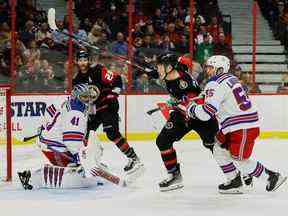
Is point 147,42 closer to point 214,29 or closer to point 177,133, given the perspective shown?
point 214,29

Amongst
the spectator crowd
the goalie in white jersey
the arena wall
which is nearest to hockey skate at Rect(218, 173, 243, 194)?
the goalie in white jersey

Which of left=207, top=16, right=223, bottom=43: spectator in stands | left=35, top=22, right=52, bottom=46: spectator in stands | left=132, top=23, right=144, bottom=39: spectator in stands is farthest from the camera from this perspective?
left=207, top=16, right=223, bottom=43: spectator in stands

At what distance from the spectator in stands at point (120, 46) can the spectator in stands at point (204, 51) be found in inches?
37.6

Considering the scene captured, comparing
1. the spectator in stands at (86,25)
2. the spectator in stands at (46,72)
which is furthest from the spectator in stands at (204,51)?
the spectator in stands at (46,72)

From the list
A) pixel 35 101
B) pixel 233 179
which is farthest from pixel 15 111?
pixel 233 179

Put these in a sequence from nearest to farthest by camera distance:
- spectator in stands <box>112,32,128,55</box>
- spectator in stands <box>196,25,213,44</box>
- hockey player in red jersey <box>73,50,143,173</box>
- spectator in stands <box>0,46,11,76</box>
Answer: hockey player in red jersey <box>73,50,143,173</box> < spectator in stands <box>0,46,11,76</box> < spectator in stands <box>112,32,128,55</box> < spectator in stands <box>196,25,213,44</box>

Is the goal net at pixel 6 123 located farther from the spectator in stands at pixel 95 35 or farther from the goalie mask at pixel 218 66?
the spectator in stands at pixel 95 35

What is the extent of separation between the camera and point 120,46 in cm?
973

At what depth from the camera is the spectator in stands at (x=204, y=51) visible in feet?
32.3

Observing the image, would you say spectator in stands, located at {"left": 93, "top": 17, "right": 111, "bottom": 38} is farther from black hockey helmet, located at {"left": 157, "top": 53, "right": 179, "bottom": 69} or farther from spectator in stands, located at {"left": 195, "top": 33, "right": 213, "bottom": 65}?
black hockey helmet, located at {"left": 157, "top": 53, "right": 179, "bottom": 69}

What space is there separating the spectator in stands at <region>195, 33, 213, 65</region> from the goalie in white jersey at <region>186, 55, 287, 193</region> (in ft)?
15.0

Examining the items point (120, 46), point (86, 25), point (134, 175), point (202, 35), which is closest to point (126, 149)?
point (134, 175)

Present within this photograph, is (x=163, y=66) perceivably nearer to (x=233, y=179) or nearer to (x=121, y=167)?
(x=233, y=179)

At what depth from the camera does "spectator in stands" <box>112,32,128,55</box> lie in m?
9.70
